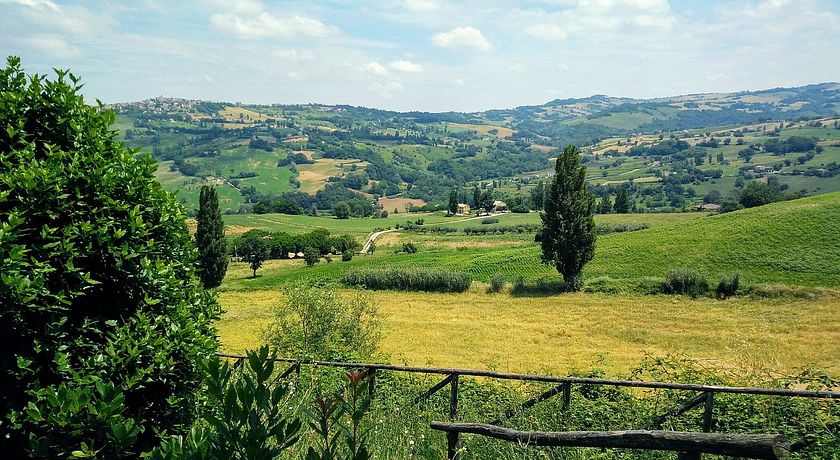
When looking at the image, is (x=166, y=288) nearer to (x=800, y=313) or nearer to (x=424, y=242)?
(x=800, y=313)

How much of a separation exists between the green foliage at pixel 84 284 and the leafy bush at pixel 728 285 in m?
44.6

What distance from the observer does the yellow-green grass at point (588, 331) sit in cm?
2678

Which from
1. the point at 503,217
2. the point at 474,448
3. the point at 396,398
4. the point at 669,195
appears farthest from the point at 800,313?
the point at 669,195

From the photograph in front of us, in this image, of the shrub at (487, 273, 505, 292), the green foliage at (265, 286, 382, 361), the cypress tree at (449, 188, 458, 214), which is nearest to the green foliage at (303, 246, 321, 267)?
the shrub at (487, 273, 505, 292)

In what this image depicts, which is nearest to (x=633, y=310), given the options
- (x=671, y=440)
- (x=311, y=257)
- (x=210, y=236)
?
(x=671, y=440)

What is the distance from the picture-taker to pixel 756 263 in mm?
45562

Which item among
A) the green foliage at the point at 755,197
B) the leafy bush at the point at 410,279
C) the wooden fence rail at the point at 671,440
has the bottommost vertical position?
the leafy bush at the point at 410,279

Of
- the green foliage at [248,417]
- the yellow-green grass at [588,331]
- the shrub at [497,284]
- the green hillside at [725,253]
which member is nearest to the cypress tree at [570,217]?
the yellow-green grass at [588,331]

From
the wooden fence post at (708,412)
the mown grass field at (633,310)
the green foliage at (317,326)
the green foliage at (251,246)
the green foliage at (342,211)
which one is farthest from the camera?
the green foliage at (342,211)

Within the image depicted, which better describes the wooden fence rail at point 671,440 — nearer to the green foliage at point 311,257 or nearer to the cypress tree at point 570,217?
the cypress tree at point 570,217

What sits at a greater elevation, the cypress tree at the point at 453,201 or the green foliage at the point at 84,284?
the green foliage at the point at 84,284

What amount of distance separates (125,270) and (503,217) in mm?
119288

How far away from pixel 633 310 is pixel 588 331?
23.6 feet

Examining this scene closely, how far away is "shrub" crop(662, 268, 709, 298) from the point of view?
42125 mm
